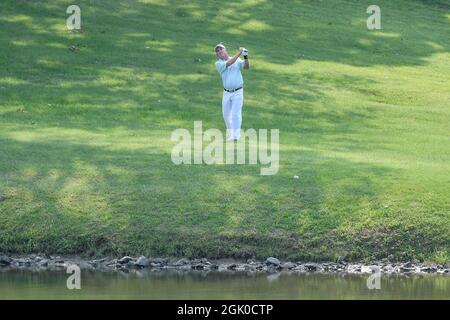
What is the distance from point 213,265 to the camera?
70.7 ft

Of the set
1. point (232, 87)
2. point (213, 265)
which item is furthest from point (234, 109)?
point (213, 265)

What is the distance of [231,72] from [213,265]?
776cm

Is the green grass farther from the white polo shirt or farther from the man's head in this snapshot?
the man's head

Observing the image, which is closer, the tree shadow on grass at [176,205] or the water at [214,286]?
the water at [214,286]

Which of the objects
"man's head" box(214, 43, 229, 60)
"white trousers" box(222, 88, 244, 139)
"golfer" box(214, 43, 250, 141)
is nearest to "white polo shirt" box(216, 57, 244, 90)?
"golfer" box(214, 43, 250, 141)

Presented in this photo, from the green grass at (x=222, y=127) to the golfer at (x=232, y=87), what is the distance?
1.60m

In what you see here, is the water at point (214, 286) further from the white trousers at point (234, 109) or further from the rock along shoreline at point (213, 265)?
the white trousers at point (234, 109)

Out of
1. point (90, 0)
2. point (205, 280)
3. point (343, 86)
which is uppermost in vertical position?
point (90, 0)

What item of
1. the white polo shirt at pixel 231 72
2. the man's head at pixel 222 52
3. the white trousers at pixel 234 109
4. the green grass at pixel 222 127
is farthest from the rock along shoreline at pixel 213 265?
the man's head at pixel 222 52

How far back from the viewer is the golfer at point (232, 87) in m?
27.9
